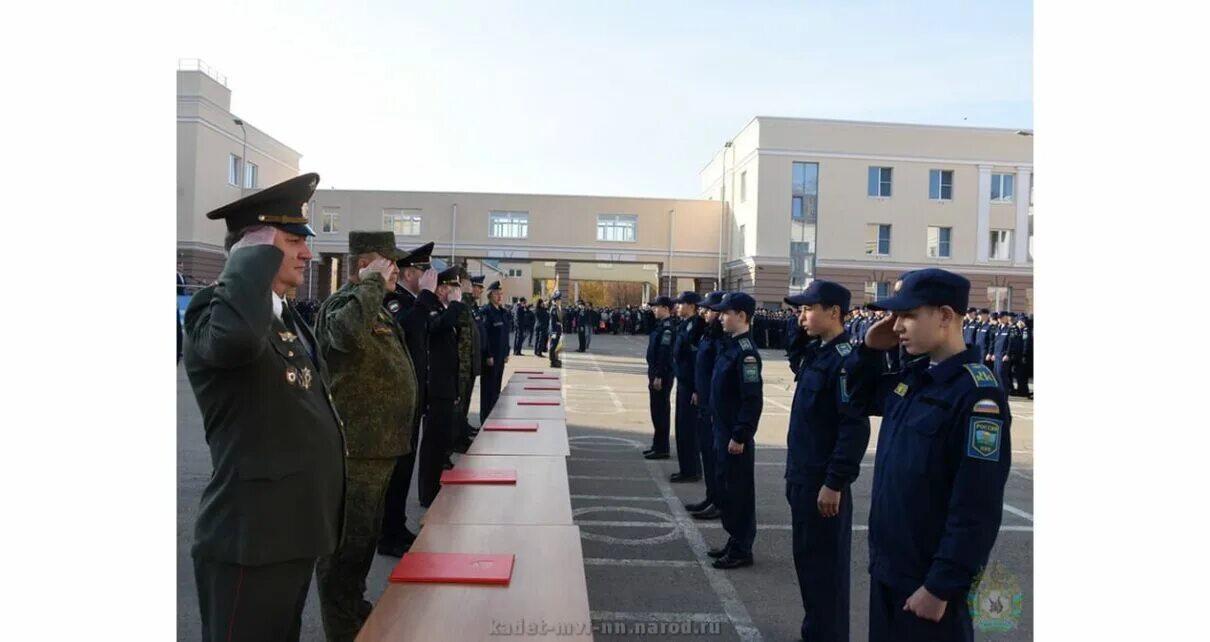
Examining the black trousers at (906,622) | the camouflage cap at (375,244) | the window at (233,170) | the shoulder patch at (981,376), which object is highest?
the window at (233,170)

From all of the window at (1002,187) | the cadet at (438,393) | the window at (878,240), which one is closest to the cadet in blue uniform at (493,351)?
the cadet at (438,393)

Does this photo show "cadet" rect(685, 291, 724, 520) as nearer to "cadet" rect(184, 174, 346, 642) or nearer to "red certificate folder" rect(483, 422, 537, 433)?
"red certificate folder" rect(483, 422, 537, 433)

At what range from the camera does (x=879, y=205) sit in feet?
125

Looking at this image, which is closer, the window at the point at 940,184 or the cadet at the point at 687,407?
the cadet at the point at 687,407

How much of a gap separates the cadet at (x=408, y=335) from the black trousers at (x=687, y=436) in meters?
2.91

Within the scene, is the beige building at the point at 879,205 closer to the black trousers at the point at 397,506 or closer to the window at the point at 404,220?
the window at the point at 404,220

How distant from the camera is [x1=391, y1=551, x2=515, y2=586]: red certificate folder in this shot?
256 centimetres

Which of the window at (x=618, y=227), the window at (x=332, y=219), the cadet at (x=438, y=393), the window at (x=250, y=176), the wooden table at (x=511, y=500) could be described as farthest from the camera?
the window at (x=618, y=227)

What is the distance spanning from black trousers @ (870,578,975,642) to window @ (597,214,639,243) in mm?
38717

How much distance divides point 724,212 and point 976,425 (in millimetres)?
40202

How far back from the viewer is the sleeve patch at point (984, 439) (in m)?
2.59

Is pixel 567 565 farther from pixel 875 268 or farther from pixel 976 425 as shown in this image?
pixel 875 268

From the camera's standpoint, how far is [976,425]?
263cm

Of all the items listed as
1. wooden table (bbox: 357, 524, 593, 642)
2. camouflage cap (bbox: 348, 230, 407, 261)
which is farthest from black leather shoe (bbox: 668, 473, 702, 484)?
wooden table (bbox: 357, 524, 593, 642)
